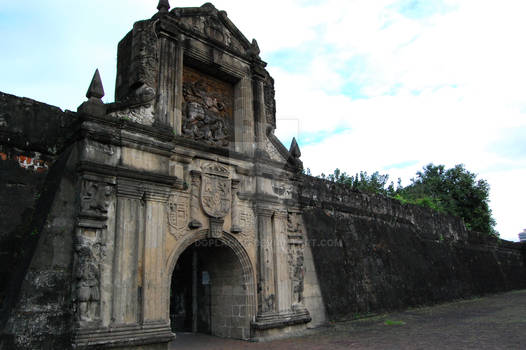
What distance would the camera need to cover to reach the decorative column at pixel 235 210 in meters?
7.58

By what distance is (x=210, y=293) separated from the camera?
8.37 metres

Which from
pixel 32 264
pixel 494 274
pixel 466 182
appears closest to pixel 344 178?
pixel 466 182

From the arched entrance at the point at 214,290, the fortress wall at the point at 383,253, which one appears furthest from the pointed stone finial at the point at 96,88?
the fortress wall at the point at 383,253

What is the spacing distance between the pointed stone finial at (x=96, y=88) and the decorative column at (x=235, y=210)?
279 cm

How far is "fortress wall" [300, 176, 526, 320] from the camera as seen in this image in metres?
10.5

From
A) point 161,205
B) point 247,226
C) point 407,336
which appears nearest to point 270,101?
point 247,226

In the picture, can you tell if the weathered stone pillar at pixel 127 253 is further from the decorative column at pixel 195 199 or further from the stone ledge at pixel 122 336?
the decorative column at pixel 195 199

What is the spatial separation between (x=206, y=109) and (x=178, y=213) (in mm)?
2234

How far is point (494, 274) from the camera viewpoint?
1872 cm

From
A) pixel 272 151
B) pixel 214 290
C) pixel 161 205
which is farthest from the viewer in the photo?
pixel 272 151

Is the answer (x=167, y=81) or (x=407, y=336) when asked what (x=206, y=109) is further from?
(x=407, y=336)

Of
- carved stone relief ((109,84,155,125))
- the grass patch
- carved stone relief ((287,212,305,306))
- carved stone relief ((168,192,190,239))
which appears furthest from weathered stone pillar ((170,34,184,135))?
the grass patch

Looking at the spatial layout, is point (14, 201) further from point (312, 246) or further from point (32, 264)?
point (312, 246)

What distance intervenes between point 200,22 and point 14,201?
4.56 metres
